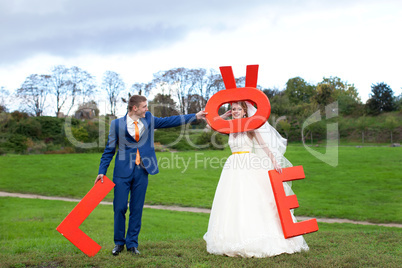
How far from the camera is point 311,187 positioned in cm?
1606

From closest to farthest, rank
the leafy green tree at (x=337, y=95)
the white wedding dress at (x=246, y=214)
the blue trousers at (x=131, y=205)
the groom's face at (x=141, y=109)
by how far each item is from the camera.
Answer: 1. the white wedding dress at (x=246, y=214)
2. the blue trousers at (x=131, y=205)
3. the groom's face at (x=141, y=109)
4. the leafy green tree at (x=337, y=95)

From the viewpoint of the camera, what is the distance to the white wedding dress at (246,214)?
15.5ft

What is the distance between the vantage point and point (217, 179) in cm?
1853

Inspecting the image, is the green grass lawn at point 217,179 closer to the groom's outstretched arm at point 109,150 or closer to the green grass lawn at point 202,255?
the green grass lawn at point 202,255

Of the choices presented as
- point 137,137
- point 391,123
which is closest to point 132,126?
point 137,137

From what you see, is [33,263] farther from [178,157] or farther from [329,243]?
[178,157]

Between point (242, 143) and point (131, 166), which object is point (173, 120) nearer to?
point (131, 166)

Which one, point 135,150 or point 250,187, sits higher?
point 135,150

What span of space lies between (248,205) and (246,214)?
0.14 m

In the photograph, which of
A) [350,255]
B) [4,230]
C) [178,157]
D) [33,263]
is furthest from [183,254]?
[178,157]

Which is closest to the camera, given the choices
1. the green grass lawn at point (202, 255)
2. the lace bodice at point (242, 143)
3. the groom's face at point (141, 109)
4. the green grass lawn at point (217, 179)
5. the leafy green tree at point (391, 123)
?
the green grass lawn at point (202, 255)

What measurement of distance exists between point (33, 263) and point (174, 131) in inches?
1141

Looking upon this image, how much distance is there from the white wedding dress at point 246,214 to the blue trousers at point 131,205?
3.70 feet

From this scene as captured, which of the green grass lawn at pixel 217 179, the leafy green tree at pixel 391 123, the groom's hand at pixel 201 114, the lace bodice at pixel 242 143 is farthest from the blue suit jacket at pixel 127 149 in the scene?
the leafy green tree at pixel 391 123
